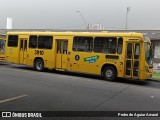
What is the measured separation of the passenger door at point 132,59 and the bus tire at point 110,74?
2.50ft

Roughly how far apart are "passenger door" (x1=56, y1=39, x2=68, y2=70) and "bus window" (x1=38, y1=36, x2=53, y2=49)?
0.58 metres

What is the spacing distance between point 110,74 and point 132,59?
159cm

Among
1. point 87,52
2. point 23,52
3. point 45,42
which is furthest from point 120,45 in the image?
point 23,52

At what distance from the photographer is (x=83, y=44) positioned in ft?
61.6

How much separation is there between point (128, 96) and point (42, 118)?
4782mm

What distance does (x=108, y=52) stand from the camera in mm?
17547

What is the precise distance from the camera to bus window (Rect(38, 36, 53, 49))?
Answer: 803 inches

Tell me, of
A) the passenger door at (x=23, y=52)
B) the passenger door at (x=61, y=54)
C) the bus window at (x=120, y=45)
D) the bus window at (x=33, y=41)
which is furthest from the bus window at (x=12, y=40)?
the bus window at (x=120, y=45)

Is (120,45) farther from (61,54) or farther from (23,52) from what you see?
(23,52)

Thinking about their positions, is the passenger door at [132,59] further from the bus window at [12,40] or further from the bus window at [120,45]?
the bus window at [12,40]

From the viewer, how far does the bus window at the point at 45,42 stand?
20391 millimetres

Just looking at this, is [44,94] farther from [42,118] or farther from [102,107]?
[42,118]

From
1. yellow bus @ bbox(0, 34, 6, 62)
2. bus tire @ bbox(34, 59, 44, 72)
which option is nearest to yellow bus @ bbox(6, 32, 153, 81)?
Answer: bus tire @ bbox(34, 59, 44, 72)

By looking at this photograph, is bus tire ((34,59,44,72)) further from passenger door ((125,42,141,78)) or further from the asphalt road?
the asphalt road
